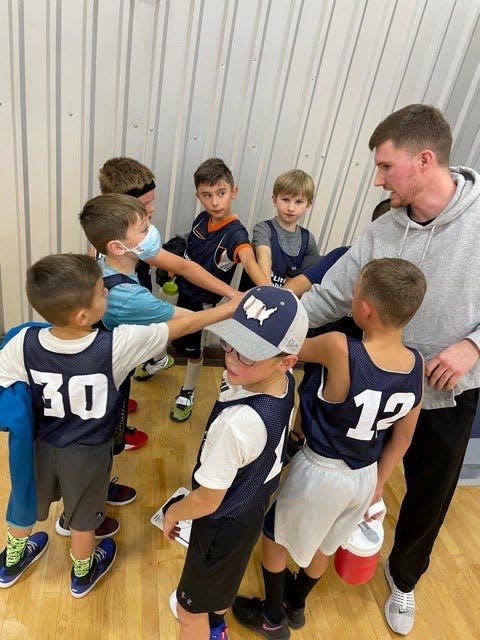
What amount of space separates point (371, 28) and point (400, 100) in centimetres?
39

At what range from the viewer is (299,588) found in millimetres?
1707

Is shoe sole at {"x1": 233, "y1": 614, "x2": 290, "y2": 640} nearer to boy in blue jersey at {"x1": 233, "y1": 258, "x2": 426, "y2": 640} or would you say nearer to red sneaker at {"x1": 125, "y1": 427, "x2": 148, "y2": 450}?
boy in blue jersey at {"x1": 233, "y1": 258, "x2": 426, "y2": 640}

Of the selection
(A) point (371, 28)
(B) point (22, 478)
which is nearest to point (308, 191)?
(A) point (371, 28)

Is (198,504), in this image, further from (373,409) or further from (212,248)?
(212,248)

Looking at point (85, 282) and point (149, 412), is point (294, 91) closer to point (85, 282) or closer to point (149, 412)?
point (85, 282)

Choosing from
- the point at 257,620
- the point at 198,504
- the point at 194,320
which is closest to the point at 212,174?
the point at 194,320

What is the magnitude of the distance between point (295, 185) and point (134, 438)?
1.50 metres

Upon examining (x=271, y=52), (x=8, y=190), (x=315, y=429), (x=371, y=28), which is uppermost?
(x=371, y=28)

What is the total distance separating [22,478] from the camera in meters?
1.49

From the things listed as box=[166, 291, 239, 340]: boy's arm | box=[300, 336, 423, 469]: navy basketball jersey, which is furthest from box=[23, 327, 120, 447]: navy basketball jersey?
box=[300, 336, 423, 469]: navy basketball jersey

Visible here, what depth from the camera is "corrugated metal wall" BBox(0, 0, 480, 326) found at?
209 cm

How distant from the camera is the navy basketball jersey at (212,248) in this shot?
2.24 metres

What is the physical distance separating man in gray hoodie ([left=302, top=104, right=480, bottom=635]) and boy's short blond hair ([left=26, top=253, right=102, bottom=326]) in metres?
0.82

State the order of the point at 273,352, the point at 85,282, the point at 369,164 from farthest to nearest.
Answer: the point at 369,164
the point at 85,282
the point at 273,352
